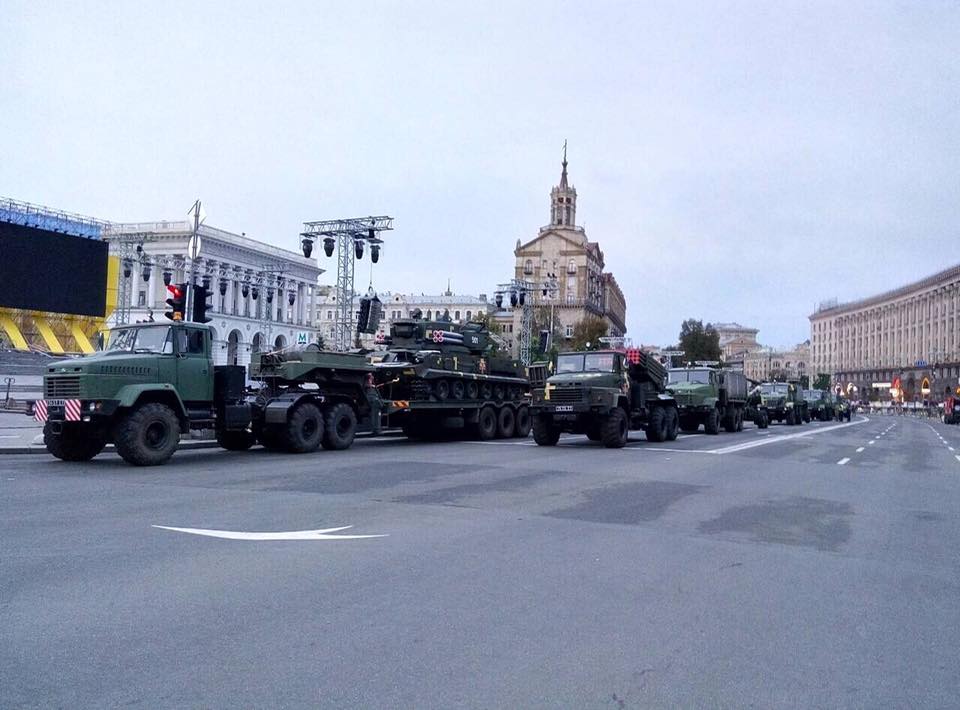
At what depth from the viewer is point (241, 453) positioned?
17.7 metres

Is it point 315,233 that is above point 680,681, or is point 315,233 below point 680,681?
above

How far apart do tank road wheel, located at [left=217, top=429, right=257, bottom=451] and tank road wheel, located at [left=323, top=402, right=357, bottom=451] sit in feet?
5.31

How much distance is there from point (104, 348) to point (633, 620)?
1287 centimetres

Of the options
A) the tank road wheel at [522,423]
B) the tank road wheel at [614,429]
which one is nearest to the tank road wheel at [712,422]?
the tank road wheel at [522,423]

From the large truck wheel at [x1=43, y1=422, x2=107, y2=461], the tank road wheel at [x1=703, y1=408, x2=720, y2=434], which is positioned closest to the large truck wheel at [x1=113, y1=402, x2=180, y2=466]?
the large truck wheel at [x1=43, y1=422, x2=107, y2=461]

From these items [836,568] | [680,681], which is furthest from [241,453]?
[680,681]

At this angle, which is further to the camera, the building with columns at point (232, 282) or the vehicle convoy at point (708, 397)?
the building with columns at point (232, 282)

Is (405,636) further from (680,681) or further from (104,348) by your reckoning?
(104,348)

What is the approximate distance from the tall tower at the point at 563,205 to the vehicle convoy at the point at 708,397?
78.9m

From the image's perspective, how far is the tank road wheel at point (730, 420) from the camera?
110 ft

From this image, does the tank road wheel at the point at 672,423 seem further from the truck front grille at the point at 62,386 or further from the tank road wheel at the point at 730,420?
the truck front grille at the point at 62,386

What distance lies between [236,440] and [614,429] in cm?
911

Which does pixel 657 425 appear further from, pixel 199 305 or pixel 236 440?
pixel 199 305

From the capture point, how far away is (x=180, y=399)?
1506cm
